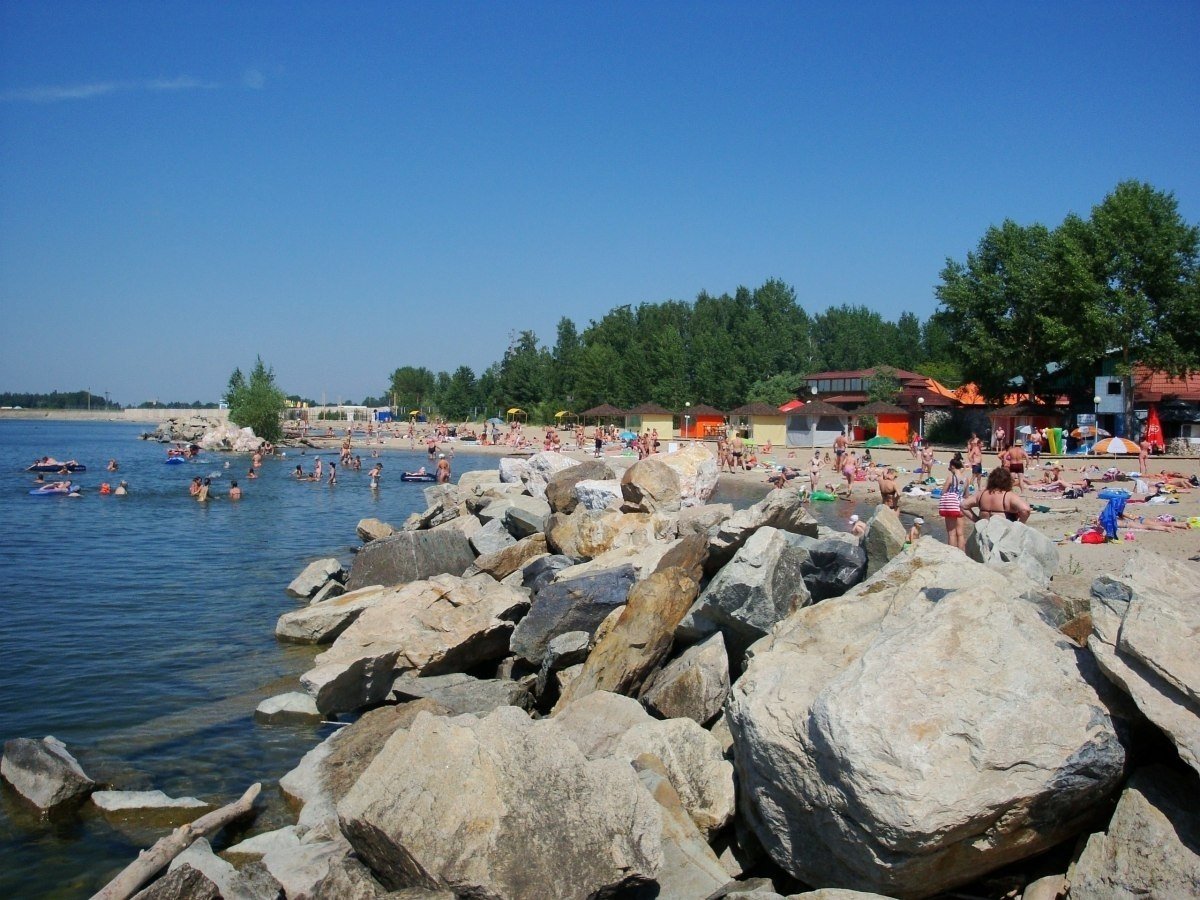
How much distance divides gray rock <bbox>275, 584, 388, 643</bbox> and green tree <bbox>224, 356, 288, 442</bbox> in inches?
2795

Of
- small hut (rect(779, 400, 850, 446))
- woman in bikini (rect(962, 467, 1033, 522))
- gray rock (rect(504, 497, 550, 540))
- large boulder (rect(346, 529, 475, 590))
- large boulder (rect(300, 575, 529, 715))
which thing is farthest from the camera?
small hut (rect(779, 400, 850, 446))

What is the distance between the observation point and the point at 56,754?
812 cm

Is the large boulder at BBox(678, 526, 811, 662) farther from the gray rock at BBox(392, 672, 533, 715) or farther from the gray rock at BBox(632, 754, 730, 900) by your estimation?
the gray rock at BBox(632, 754, 730, 900)

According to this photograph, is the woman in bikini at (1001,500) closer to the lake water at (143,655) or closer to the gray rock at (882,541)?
the gray rock at (882,541)

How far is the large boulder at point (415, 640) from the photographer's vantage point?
941cm

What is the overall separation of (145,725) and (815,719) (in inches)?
322

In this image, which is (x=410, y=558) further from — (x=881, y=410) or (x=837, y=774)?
(x=881, y=410)

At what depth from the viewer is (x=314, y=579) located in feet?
54.7

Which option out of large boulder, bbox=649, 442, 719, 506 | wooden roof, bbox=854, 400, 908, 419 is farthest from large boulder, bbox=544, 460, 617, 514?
wooden roof, bbox=854, 400, 908, 419

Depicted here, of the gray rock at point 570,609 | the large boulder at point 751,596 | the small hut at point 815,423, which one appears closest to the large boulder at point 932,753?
the large boulder at point 751,596

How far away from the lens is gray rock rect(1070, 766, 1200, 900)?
4.29 meters

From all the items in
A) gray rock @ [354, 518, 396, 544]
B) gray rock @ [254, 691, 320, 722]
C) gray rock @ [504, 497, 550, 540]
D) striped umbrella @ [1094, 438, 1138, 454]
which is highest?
striped umbrella @ [1094, 438, 1138, 454]

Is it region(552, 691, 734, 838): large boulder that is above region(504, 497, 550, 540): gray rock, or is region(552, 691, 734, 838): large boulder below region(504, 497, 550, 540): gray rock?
below

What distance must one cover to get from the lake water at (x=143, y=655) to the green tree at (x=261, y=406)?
160 feet
